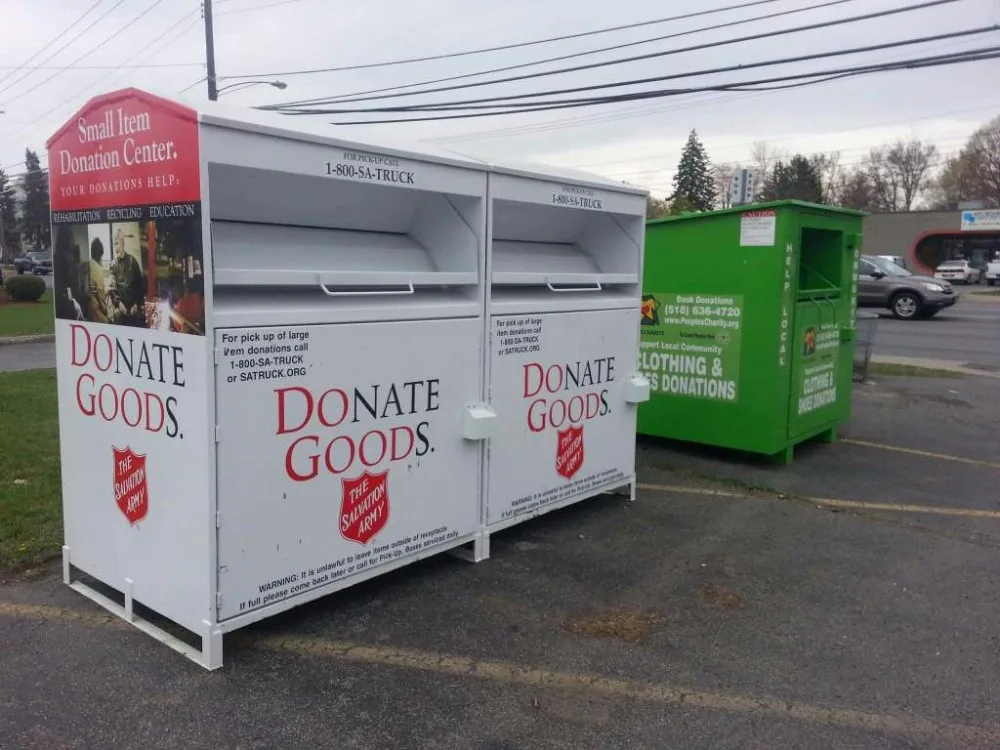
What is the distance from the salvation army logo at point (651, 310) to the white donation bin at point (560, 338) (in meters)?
1.53

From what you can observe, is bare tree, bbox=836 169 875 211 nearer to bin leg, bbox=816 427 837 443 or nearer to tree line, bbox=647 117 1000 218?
tree line, bbox=647 117 1000 218

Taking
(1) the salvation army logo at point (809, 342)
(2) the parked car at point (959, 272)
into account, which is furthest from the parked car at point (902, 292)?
(2) the parked car at point (959, 272)

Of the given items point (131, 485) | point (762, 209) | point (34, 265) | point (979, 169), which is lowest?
point (131, 485)

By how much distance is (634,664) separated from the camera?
11.1 feet

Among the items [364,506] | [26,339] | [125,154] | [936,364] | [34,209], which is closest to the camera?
[125,154]

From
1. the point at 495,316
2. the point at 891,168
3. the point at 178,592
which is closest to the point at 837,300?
the point at 495,316

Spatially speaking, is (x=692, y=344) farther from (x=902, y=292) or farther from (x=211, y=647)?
(x=902, y=292)

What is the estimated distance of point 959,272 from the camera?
1710 inches

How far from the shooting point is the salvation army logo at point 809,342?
6.67m

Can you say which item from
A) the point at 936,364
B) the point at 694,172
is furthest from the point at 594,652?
the point at 694,172

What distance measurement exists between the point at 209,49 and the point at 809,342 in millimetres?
16253

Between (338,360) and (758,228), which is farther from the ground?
(758,228)

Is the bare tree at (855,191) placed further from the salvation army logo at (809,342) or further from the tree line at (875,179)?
the salvation army logo at (809,342)

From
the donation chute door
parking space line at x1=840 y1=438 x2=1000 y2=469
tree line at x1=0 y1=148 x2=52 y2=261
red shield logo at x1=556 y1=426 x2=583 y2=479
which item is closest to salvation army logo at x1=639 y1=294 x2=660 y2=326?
red shield logo at x1=556 y1=426 x2=583 y2=479
